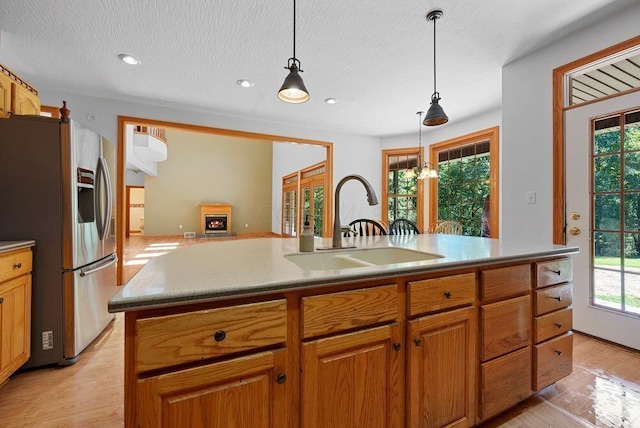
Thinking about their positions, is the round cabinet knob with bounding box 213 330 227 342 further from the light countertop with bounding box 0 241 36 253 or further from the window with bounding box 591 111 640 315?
the window with bounding box 591 111 640 315

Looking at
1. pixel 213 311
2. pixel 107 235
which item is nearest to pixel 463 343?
pixel 213 311

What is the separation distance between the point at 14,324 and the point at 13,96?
5.54 feet

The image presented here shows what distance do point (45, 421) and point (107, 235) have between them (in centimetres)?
142

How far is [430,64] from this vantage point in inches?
113

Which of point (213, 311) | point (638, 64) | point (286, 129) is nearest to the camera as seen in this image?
point (213, 311)

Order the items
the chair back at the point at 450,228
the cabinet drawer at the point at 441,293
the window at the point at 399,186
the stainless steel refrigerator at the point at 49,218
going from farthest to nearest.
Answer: the window at the point at 399,186
the chair back at the point at 450,228
the stainless steel refrigerator at the point at 49,218
the cabinet drawer at the point at 441,293

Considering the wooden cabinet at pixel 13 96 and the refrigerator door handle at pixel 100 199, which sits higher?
the wooden cabinet at pixel 13 96

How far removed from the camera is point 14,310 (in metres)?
1.66

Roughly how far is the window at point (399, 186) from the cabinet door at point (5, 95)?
17.0 feet

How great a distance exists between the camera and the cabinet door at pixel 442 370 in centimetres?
110

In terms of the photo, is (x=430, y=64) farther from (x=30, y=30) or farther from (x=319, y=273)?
(x=30, y=30)

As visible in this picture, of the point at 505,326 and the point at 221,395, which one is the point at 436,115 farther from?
the point at 221,395

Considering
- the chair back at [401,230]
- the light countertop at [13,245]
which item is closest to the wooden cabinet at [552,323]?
the chair back at [401,230]

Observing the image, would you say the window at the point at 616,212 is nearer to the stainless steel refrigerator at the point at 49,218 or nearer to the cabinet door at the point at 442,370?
the cabinet door at the point at 442,370
